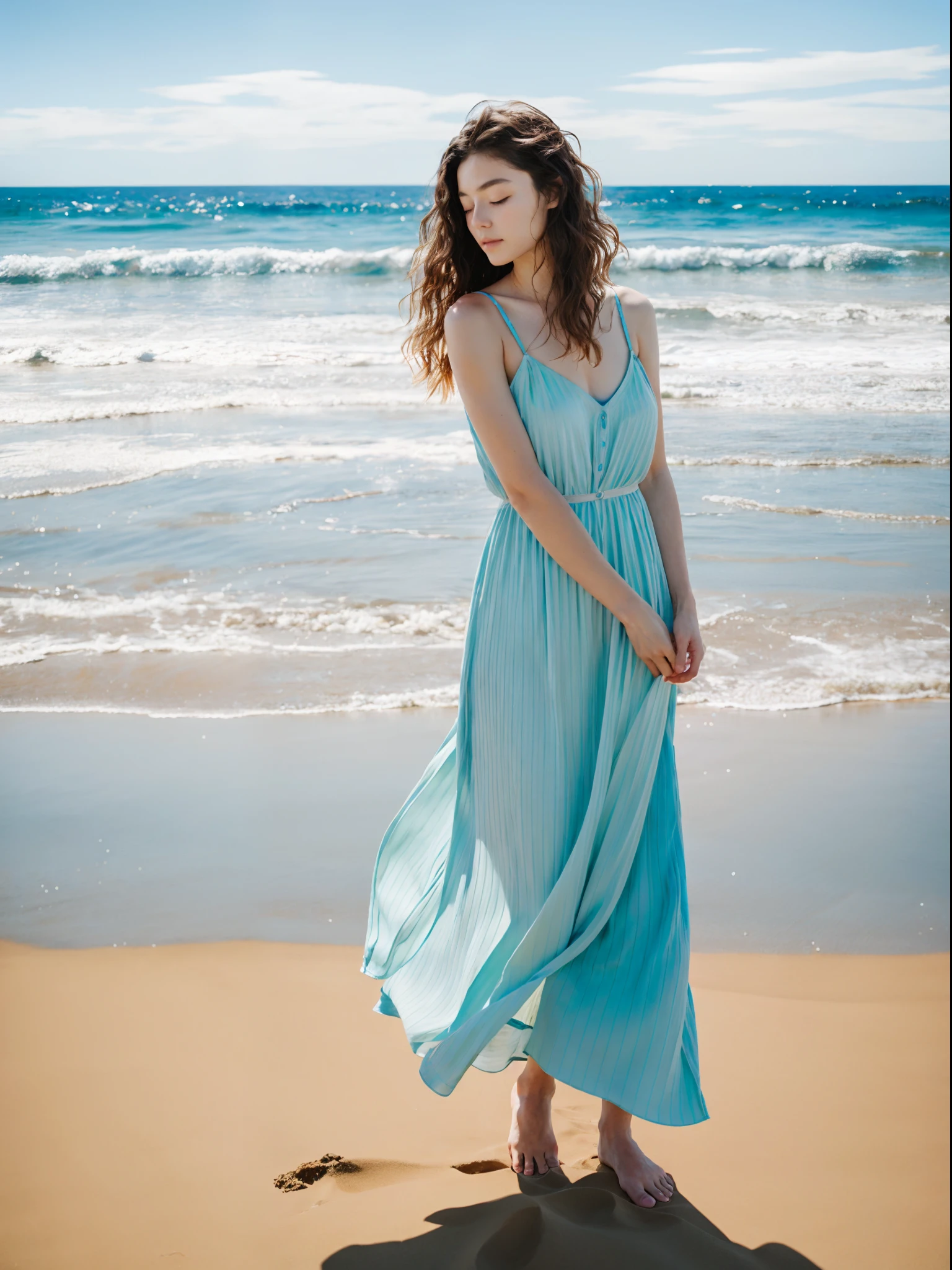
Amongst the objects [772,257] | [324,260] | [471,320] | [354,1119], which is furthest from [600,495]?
[772,257]

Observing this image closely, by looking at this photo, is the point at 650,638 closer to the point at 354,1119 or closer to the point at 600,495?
the point at 600,495

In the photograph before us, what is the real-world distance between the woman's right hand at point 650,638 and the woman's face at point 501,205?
67cm

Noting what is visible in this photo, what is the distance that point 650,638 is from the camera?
1.70 meters

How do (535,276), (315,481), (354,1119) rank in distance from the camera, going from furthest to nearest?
(315,481), (354,1119), (535,276)

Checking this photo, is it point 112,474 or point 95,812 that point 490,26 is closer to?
point 112,474

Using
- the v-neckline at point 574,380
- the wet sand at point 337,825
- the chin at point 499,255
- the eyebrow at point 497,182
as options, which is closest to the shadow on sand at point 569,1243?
the wet sand at point 337,825

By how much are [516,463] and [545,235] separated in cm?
43

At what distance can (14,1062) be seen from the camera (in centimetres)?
207

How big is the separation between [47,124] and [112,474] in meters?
1.98

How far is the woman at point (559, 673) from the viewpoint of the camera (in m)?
1.66

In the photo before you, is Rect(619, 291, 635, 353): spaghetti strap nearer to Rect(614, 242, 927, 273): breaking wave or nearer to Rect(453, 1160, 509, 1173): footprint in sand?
Rect(453, 1160, 509, 1173): footprint in sand

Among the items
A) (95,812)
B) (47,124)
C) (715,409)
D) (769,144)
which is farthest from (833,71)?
(95,812)

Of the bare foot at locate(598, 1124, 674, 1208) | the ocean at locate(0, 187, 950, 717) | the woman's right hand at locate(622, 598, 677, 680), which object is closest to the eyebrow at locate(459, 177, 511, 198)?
the woman's right hand at locate(622, 598, 677, 680)

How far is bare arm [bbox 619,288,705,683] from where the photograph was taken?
5.80 feet
